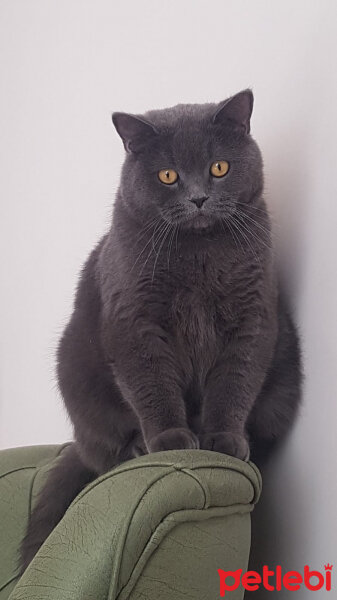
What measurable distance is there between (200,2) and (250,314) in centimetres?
100

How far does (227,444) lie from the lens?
3.73 feet

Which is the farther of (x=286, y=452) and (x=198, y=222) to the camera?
(x=286, y=452)

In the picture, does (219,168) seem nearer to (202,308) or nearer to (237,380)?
(202,308)

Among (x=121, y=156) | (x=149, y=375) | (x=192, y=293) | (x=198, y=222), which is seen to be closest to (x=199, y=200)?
(x=198, y=222)

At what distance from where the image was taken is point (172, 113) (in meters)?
1.30

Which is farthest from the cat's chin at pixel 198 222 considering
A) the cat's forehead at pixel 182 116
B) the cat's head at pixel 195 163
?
the cat's forehead at pixel 182 116

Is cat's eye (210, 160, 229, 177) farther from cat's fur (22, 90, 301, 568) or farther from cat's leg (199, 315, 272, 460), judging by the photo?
cat's leg (199, 315, 272, 460)

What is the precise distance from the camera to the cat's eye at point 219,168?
122 cm

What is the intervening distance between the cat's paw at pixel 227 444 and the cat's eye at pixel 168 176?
461 mm

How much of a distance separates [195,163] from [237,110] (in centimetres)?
13

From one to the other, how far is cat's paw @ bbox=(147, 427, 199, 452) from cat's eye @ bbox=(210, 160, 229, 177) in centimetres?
46

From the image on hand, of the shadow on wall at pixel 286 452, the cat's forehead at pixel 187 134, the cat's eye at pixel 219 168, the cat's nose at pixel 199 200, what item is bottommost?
the shadow on wall at pixel 286 452

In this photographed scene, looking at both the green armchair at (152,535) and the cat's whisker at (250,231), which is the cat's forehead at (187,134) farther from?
the green armchair at (152,535)

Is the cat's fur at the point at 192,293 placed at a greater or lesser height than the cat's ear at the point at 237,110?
lesser
